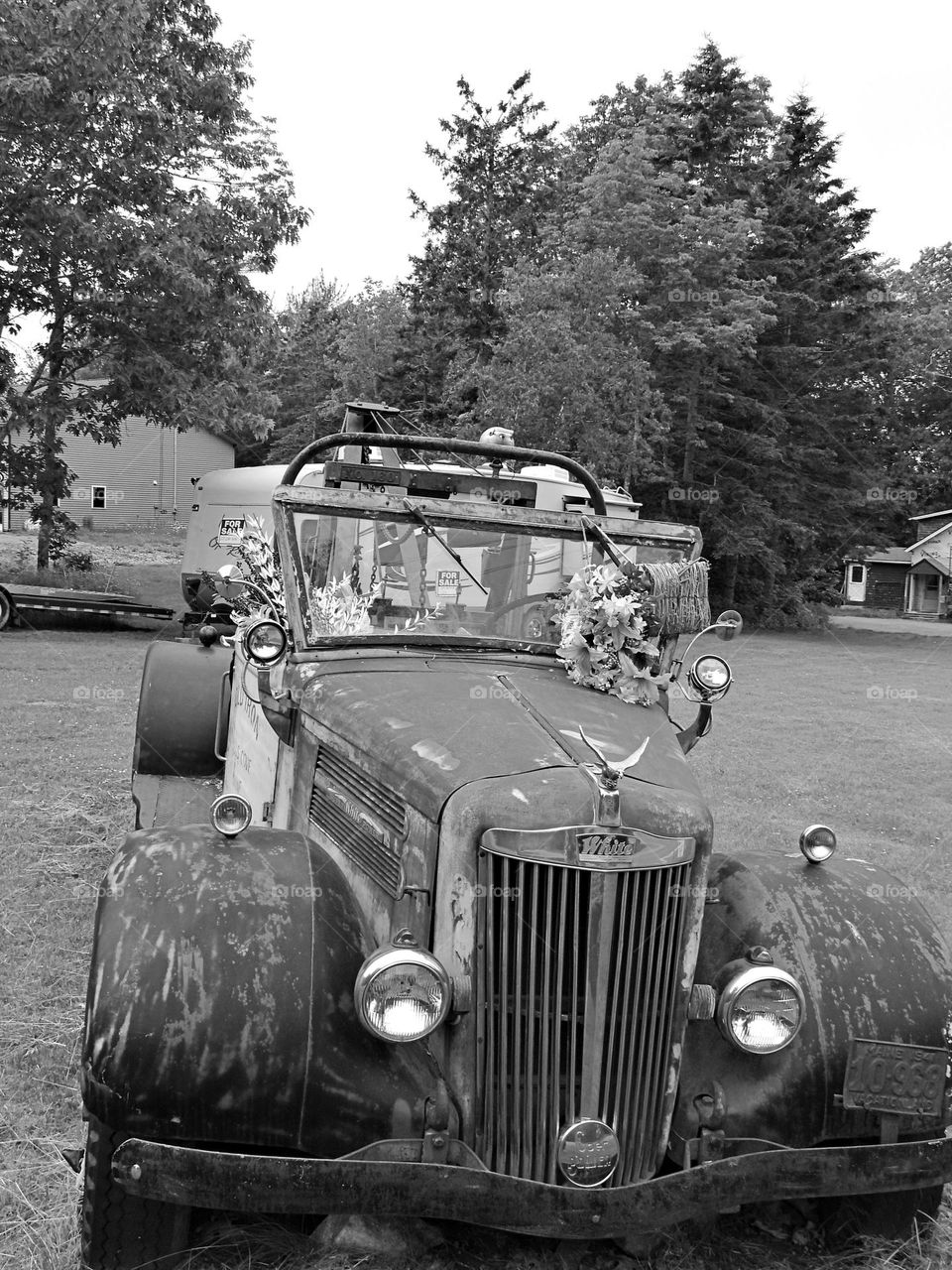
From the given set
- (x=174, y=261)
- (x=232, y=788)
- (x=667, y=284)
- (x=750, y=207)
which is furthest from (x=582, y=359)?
(x=232, y=788)

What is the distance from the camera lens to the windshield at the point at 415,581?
4219 mm

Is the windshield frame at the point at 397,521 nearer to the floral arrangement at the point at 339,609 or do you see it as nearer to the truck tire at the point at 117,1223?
the floral arrangement at the point at 339,609

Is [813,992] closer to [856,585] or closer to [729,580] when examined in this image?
[729,580]

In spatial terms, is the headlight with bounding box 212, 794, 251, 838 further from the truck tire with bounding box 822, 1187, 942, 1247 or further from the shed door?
the shed door

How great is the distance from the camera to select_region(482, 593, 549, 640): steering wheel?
14.0 ft

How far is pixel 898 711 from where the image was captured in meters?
15.1

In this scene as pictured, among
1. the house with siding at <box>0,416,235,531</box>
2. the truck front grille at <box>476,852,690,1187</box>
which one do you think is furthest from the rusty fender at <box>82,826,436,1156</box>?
the house with siding at <box>0,416,235,531</box>

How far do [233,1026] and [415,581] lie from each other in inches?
79.0

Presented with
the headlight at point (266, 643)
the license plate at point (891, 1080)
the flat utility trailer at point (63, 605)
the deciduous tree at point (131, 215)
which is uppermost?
the deciduous tree at point (131, 215)

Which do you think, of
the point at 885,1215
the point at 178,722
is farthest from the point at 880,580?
the point at 885,1215

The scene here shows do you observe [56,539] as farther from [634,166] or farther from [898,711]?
[898,711]

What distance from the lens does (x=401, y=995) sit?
2713 millimetres

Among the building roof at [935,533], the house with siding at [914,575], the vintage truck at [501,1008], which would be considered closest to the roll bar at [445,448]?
the vintage truck at [501,1008]

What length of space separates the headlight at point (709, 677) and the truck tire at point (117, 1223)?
8.57 ft
